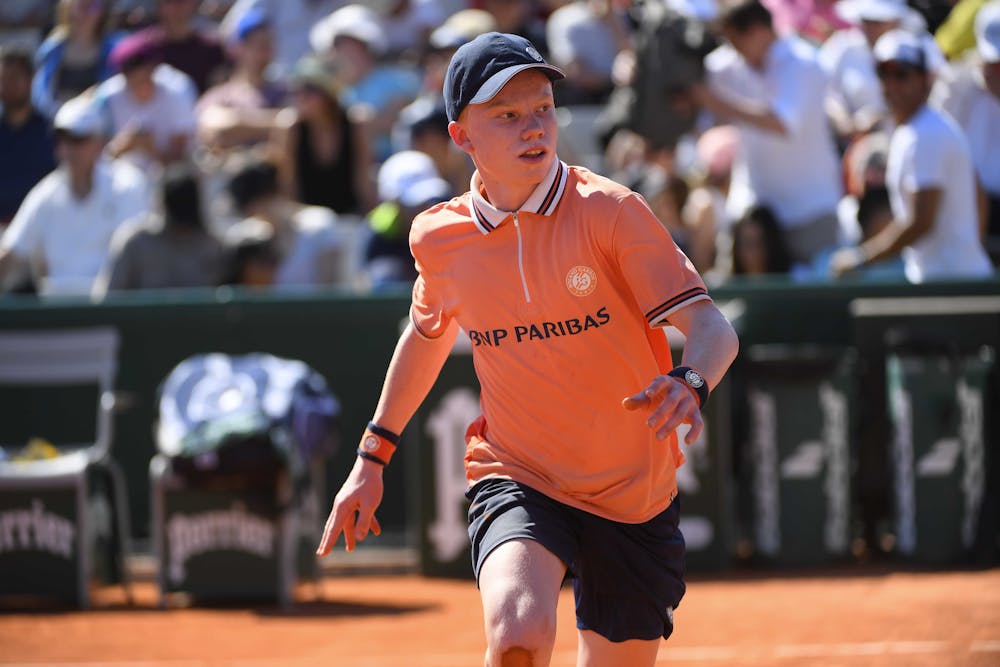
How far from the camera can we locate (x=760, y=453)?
9.05 m

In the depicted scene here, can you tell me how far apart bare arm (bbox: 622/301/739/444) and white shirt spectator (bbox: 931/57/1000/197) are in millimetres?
6616

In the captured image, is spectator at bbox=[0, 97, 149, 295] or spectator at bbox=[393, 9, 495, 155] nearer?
spectator at bbox=[0, 97, 149, 295]

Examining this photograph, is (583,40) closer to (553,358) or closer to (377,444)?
(377,444)

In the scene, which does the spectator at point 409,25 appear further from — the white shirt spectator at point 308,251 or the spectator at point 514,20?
the white shirt spectator at point 308,251

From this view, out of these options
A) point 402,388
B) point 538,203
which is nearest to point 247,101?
point 402,388

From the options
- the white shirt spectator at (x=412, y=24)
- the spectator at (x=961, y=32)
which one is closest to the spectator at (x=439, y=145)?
the white shirt spectator at (x=412, y=24)

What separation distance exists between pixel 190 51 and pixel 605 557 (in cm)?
950

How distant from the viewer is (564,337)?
13.8 ft

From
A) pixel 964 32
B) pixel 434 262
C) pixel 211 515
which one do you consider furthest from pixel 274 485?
pixel 964 32

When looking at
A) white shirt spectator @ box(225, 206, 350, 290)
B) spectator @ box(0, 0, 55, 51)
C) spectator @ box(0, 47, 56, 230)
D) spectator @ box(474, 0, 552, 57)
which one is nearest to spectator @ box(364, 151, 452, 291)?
white shirt spectator @ box(225, 206, 350, 290)

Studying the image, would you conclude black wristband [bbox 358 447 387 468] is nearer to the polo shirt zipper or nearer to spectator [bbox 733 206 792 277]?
the polo shirt zipper

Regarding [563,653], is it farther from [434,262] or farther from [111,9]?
[111,9]

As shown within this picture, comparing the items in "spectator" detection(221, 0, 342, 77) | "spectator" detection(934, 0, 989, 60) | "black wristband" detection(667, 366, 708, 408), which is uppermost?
"spectator" detection(221, 0, 342, 77)

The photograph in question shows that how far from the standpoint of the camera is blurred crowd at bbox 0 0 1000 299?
31.3 feet
